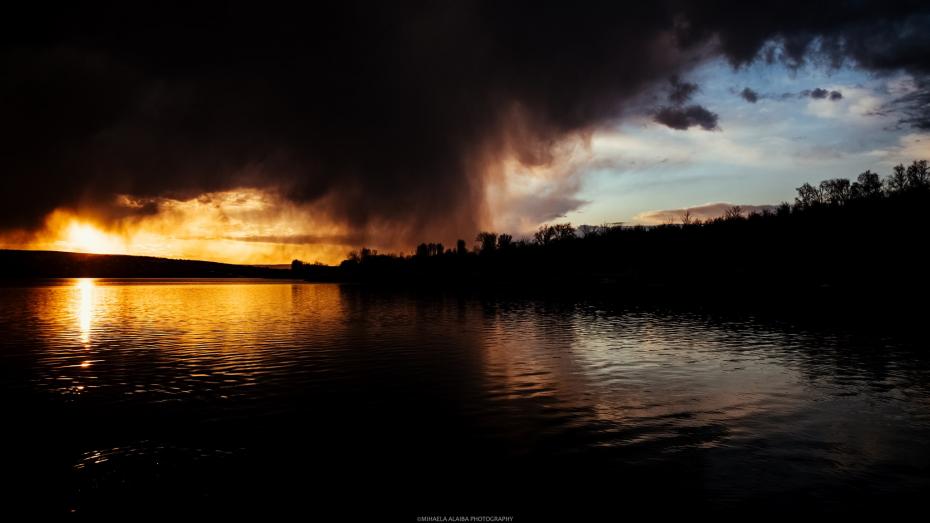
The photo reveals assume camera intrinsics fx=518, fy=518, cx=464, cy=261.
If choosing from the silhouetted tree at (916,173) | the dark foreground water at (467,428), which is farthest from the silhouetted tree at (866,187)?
the dark foreground water at (467,428)

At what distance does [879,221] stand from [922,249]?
1857 cm

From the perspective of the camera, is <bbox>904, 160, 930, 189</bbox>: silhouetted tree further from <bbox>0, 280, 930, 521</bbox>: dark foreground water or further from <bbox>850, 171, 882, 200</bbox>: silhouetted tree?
<bbox>0, 280, 930, 521</bbox>: dark foreground water

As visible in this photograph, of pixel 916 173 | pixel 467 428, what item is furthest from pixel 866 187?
pixel 467 428

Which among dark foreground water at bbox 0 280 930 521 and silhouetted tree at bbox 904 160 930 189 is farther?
silhouetted tree at bbox 904 160 930 189

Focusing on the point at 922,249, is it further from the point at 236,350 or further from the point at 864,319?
the point at 236,350

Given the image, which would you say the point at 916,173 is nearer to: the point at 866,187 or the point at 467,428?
the point at 866,187

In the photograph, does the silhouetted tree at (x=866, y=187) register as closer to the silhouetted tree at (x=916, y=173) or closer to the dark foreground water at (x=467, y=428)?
the silhouetted tree at (x=916, y=173)

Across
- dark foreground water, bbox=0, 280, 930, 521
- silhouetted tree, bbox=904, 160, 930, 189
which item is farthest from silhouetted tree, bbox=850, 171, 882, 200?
dark foreground water, bbox=0, 280, 930, 521

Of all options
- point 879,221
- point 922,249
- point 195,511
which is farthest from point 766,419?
point 879,221

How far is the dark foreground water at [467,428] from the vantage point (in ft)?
49.5

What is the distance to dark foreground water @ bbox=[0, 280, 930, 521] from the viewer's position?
49.5 feet

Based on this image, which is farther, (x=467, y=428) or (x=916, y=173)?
(x=916, y=173)

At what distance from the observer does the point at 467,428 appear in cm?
2161

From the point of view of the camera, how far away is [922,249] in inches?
5571
